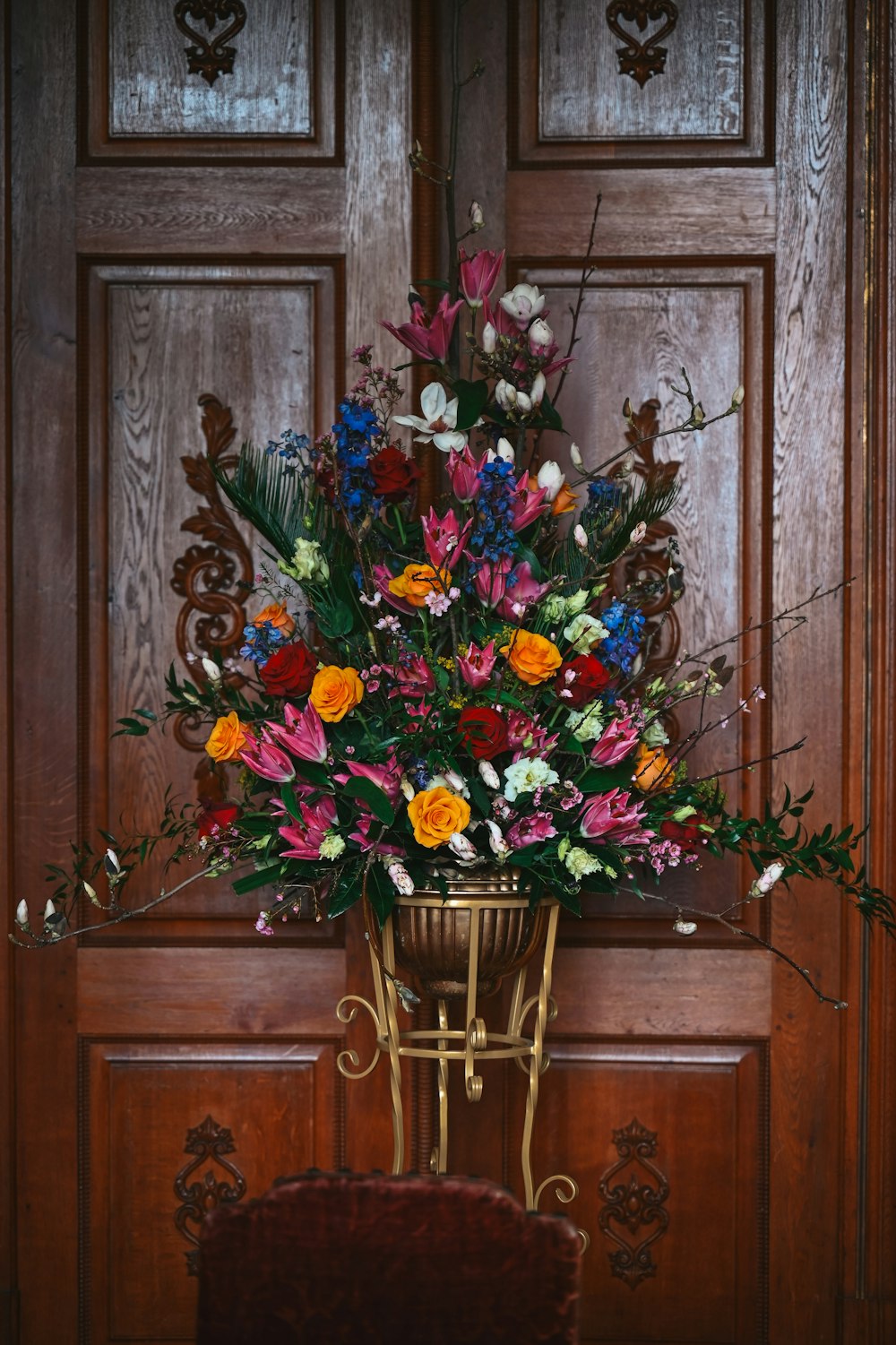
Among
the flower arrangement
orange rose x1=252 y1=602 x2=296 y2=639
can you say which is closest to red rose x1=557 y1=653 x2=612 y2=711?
the flower arrangement

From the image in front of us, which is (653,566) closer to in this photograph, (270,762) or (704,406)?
(704,406)

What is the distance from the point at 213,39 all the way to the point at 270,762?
1372mm

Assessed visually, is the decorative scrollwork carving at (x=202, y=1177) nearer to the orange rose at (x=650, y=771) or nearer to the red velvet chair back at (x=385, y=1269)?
the orange rose at (x=650, y=771)

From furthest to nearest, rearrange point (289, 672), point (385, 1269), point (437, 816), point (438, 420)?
1. point (438, 420)
2. point (289, 672)
3. point (437, 816)
4. point (385, 1269)

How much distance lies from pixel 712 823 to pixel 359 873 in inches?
23.6

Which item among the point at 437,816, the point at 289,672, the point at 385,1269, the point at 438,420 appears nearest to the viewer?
the point at 385,1269

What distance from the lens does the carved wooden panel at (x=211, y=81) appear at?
86.7 inches

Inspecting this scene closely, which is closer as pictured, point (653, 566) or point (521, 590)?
point (521, 590)

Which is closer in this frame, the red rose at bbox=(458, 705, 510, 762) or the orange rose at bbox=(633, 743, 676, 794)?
the red rose at bbox=(458, 705, 510, 762)

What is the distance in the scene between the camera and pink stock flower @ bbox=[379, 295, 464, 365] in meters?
1.80

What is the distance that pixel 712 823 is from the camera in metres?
1.96

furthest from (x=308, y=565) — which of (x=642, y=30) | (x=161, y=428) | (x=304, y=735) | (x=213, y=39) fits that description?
(x=642, y=30)

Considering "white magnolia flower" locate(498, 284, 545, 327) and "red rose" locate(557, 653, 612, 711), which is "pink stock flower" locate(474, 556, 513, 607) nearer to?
"red rose" locate(557, 653, 612, 711)

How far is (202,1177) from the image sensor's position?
223 cm
